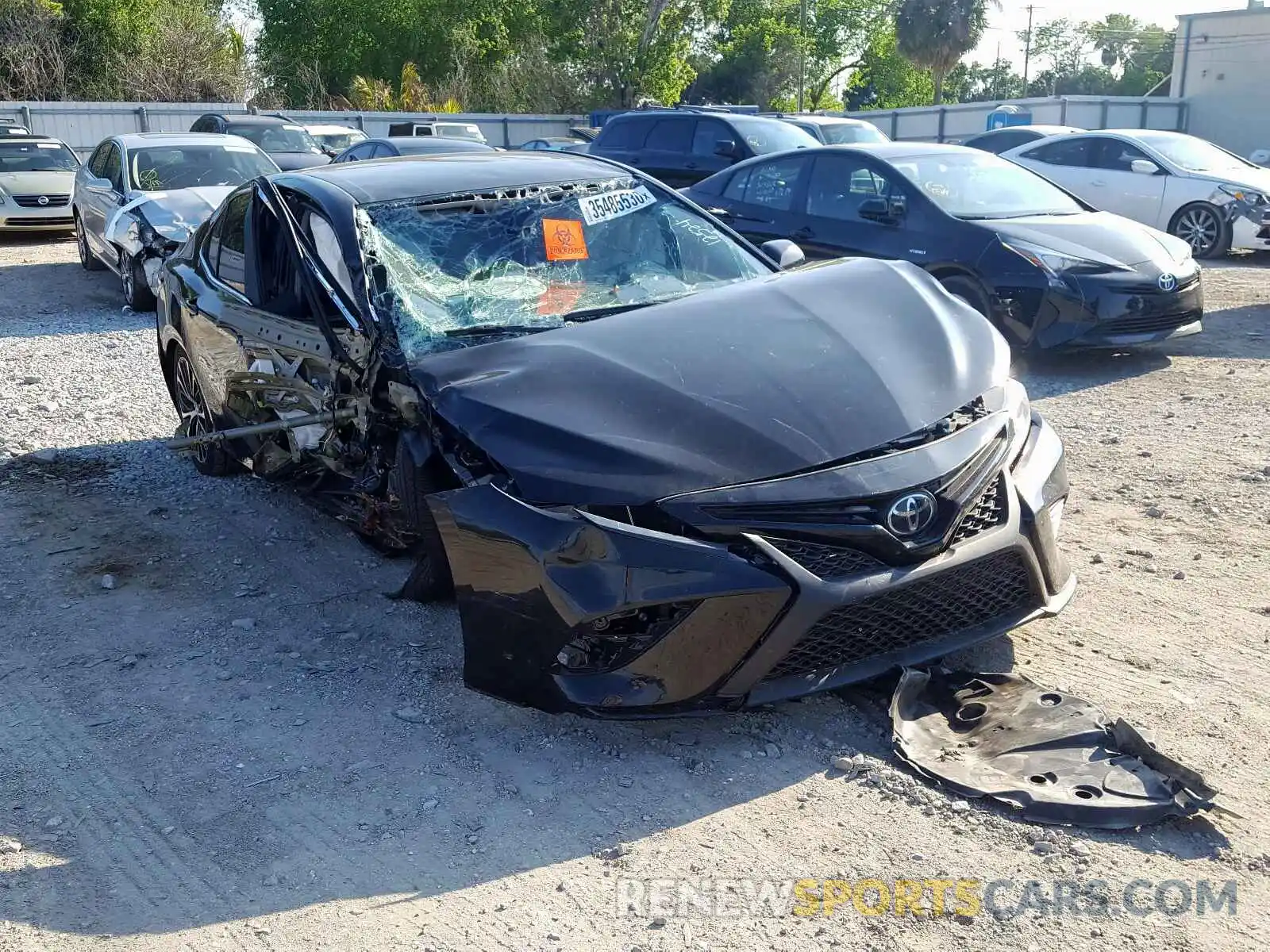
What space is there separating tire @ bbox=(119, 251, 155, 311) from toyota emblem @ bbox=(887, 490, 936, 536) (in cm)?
963

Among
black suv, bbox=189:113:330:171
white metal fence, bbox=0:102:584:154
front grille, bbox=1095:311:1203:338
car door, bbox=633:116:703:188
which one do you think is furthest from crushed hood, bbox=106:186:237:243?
white metal fence, bbox=0:102:584:154

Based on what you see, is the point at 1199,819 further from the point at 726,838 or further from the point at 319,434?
the point at 319,434

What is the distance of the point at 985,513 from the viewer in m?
3.46

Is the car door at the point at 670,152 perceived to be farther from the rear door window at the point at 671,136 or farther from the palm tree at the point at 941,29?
the palm tree at the point at 941,29

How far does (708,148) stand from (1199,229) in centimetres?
567

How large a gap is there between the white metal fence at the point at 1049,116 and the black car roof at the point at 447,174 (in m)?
25.3

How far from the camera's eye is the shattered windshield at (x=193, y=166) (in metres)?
11.9

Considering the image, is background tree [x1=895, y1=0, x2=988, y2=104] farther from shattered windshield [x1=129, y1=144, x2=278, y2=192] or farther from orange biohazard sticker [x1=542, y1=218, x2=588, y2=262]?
orange biohazard sticker [x1=542, y1=218, x2=588, y2=262]

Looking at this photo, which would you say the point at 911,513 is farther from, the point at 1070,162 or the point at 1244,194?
the point at 1070,162

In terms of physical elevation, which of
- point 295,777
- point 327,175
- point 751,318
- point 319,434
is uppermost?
point 327,175

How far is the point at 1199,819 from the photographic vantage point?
2900 mm

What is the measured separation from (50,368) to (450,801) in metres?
7.24

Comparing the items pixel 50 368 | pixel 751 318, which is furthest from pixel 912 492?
pixel 50 368

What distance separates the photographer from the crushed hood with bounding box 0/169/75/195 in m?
16.1
